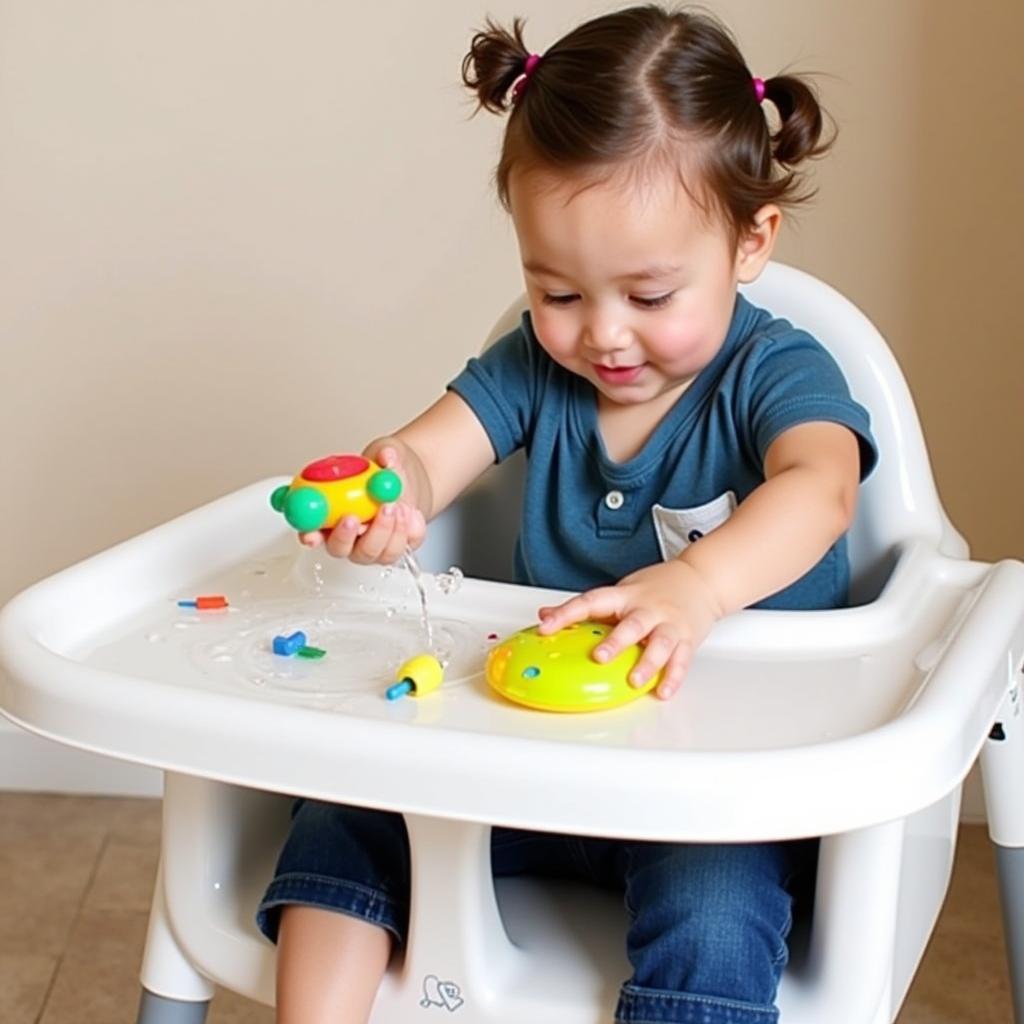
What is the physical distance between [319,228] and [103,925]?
1.98 feet

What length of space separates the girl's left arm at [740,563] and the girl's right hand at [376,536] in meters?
0.08

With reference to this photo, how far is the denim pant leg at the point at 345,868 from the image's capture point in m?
0.77

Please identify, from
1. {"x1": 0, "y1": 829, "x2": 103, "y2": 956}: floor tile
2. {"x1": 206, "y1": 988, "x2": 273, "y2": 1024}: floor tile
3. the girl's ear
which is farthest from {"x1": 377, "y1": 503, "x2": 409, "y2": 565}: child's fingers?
{"x1": 0, "y1": 829, "x2": 103, "y2": 956}: floor tile

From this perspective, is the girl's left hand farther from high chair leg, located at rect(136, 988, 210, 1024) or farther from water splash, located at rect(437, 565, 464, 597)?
high chair leg, located at rect(136, 988, 210, 1024)

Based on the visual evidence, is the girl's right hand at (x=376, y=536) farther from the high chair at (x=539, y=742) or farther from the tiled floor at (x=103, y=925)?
the tiled floor at (x=103, y=925)

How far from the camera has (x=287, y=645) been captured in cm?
74

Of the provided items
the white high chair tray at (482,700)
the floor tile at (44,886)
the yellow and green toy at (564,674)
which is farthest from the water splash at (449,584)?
the floor tile at (44,886)

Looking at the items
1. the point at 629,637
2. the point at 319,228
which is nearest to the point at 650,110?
the point at 629,637

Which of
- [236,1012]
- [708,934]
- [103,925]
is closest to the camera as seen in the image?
[708,934]

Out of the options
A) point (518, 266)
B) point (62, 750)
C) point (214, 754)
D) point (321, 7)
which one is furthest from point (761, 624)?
point (62, 750)

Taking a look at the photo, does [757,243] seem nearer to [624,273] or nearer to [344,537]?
[624,273]

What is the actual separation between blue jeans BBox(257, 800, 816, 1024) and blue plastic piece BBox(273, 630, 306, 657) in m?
0.10

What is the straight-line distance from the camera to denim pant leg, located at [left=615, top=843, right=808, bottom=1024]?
0.70 m

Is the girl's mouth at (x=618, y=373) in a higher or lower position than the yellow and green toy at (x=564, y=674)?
higher
